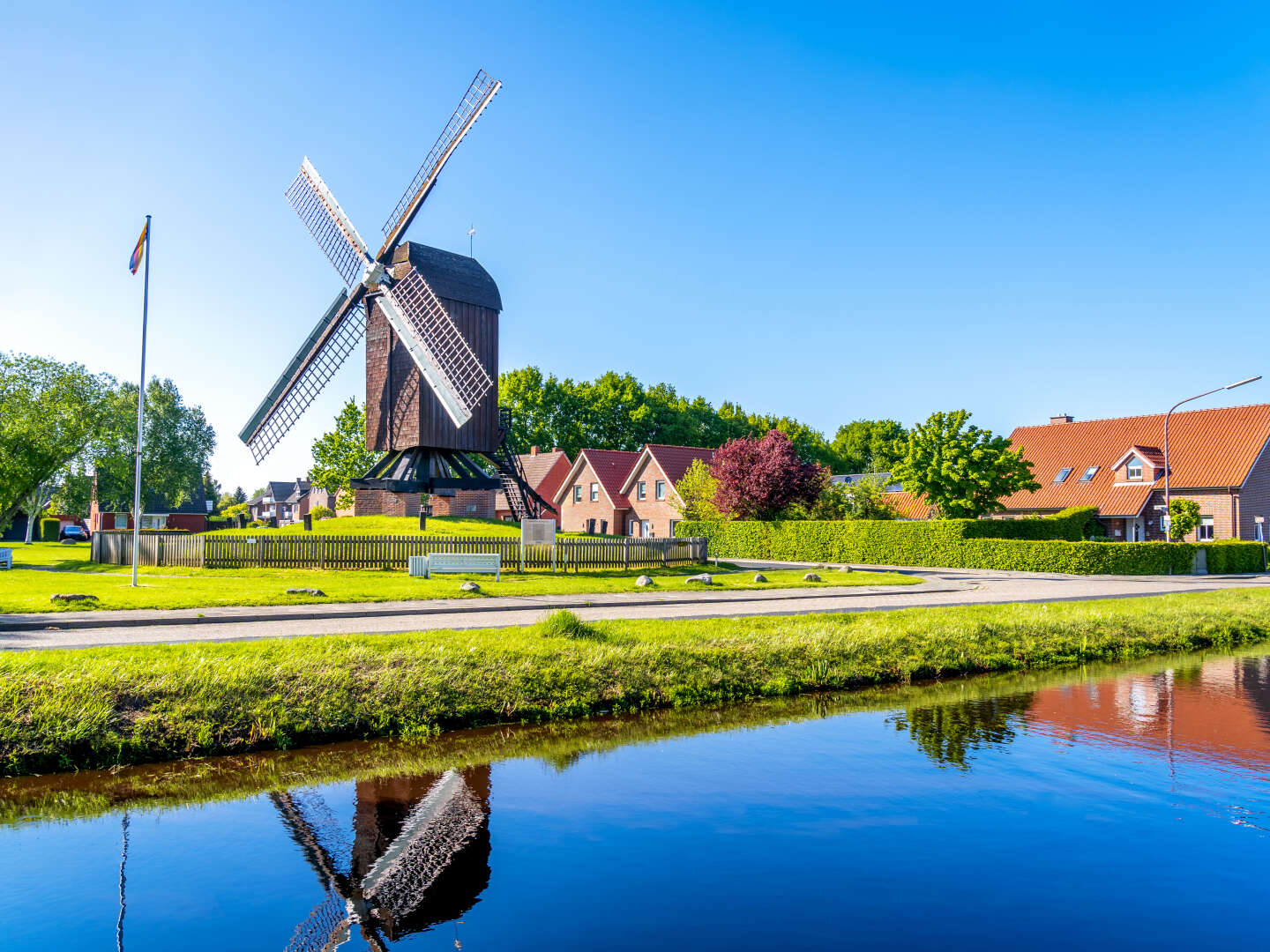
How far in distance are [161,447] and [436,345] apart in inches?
2402

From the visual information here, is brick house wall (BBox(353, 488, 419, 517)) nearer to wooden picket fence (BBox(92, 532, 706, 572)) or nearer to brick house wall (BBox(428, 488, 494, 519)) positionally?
brick house wall (BBox(428, 488, 494, 519))

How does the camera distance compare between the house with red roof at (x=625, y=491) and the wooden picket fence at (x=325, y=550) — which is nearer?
the wooden picket fence at (x=325, y=550)

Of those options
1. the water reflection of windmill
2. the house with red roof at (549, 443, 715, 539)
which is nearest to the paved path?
the water reflection of windmill

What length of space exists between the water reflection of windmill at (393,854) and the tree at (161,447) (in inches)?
2943

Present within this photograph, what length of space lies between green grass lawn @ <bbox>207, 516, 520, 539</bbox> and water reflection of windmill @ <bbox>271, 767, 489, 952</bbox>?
99.2 ft

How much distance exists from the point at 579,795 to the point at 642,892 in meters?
2.22

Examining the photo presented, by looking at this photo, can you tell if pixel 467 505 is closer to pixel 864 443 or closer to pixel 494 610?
pixel 494 610

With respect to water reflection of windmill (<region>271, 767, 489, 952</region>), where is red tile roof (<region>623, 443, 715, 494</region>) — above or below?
above

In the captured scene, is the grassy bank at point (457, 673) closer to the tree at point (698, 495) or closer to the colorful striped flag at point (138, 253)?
the colorful striped flag at point (138, 253)

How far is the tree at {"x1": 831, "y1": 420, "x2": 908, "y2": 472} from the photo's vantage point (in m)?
104

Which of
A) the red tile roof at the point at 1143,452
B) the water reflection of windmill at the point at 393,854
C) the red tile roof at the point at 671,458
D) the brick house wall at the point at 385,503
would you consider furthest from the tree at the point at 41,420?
the red tile roof at the point at 1143,452

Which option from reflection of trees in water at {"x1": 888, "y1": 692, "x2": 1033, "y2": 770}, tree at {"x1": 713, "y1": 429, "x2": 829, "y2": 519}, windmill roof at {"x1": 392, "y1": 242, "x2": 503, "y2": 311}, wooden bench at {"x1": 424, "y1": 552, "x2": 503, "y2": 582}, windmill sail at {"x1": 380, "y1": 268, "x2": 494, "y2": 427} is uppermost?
windmill roof at {"x1": 392, "y1": 242, "x2": 503, "y2": 311}

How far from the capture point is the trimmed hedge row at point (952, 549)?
37.3 metres

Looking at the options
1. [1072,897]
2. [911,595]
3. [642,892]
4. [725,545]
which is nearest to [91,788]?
[642,892]
